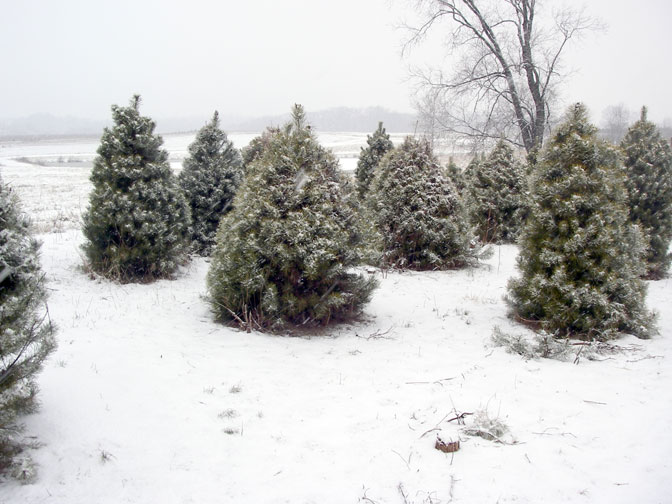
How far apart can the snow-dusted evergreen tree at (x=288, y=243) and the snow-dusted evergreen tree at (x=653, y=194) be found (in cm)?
659

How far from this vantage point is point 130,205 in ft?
23.3

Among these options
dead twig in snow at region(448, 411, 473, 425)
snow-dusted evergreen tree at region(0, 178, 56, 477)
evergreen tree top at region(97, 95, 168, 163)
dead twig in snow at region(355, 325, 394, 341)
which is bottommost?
dead twig in snow at region(355, 325, 394, 341)

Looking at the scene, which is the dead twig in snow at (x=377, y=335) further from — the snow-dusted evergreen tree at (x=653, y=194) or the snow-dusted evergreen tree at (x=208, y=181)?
the snow-dusted evergreen tree at (x=653, y=194)

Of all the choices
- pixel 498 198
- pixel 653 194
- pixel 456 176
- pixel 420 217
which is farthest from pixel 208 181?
pixel 456 176

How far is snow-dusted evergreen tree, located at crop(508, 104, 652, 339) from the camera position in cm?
543

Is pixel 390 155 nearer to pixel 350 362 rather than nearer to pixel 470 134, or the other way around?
pixel 350 362

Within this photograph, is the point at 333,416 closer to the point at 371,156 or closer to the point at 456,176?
the point at 371,156

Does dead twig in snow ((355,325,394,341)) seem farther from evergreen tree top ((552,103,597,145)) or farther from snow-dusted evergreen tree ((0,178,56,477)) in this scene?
snow-dusted evergreen tree ((0,178,56,477))

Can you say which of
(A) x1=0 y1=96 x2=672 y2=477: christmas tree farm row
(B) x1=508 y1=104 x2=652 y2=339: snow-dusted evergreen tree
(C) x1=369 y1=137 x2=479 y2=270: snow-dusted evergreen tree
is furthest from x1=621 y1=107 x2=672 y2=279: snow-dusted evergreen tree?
(B) x1=508 y1=104 x2=652 y2=339: snow-dusted evergreen tree

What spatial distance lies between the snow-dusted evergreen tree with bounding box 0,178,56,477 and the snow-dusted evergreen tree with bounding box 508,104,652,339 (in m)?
5.14

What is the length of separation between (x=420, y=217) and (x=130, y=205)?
16.7ft

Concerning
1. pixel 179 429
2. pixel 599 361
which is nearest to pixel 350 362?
pixel 179 429

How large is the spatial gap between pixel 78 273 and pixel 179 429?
4.91 m

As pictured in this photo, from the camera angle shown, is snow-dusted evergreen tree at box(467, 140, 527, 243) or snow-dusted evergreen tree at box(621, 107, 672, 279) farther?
snow-dusted evergreen tree at box(467, 140, 527, 243)
